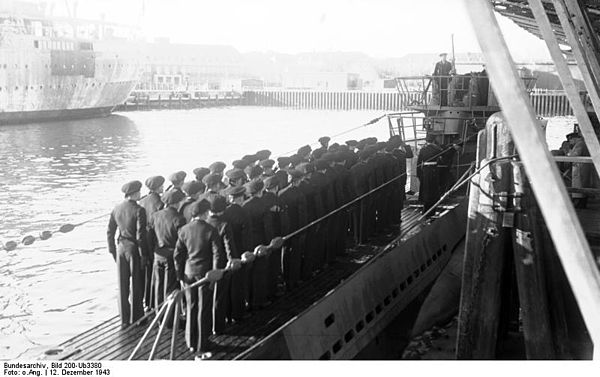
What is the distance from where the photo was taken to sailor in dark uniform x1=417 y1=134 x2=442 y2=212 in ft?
35.3

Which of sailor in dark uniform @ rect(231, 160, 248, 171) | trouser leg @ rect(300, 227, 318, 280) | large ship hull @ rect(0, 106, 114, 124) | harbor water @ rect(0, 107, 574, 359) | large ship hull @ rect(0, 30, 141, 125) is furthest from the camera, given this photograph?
large ship hull @ rect(0, 106, 114, 124)

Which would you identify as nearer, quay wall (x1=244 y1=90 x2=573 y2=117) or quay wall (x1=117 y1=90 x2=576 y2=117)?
quay wall (x1=244 y1=90 x2=573 y2=117)

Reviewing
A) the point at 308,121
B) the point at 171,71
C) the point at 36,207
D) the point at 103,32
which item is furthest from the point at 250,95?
the point at 36,207

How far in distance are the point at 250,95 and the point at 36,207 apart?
56.3 m

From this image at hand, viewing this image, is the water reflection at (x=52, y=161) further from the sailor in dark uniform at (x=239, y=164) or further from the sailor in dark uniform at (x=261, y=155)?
the sailor in dark uniform at (x=239, y=164)

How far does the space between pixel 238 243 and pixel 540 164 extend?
400 cm

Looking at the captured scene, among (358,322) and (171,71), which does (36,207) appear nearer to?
(358,322)

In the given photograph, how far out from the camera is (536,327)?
619cm

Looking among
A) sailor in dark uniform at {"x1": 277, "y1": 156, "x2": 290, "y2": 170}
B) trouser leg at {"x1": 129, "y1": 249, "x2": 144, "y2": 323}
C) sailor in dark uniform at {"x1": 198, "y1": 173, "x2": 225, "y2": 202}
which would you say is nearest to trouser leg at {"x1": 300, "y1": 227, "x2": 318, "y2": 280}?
sailor in dark uniform at {"x1": 277, "y1": 156, "x2": 290, "y2": 170}

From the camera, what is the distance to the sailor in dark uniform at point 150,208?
6156 mm

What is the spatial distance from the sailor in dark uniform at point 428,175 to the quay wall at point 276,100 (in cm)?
4623

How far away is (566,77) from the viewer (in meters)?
4.17

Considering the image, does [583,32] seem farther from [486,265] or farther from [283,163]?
[283,163]

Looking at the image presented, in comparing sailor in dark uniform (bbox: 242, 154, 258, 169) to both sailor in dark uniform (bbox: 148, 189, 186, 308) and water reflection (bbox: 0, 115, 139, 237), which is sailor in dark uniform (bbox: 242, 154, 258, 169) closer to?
sailor in dark uniform (bbox: 148, 189, 186, 308)
